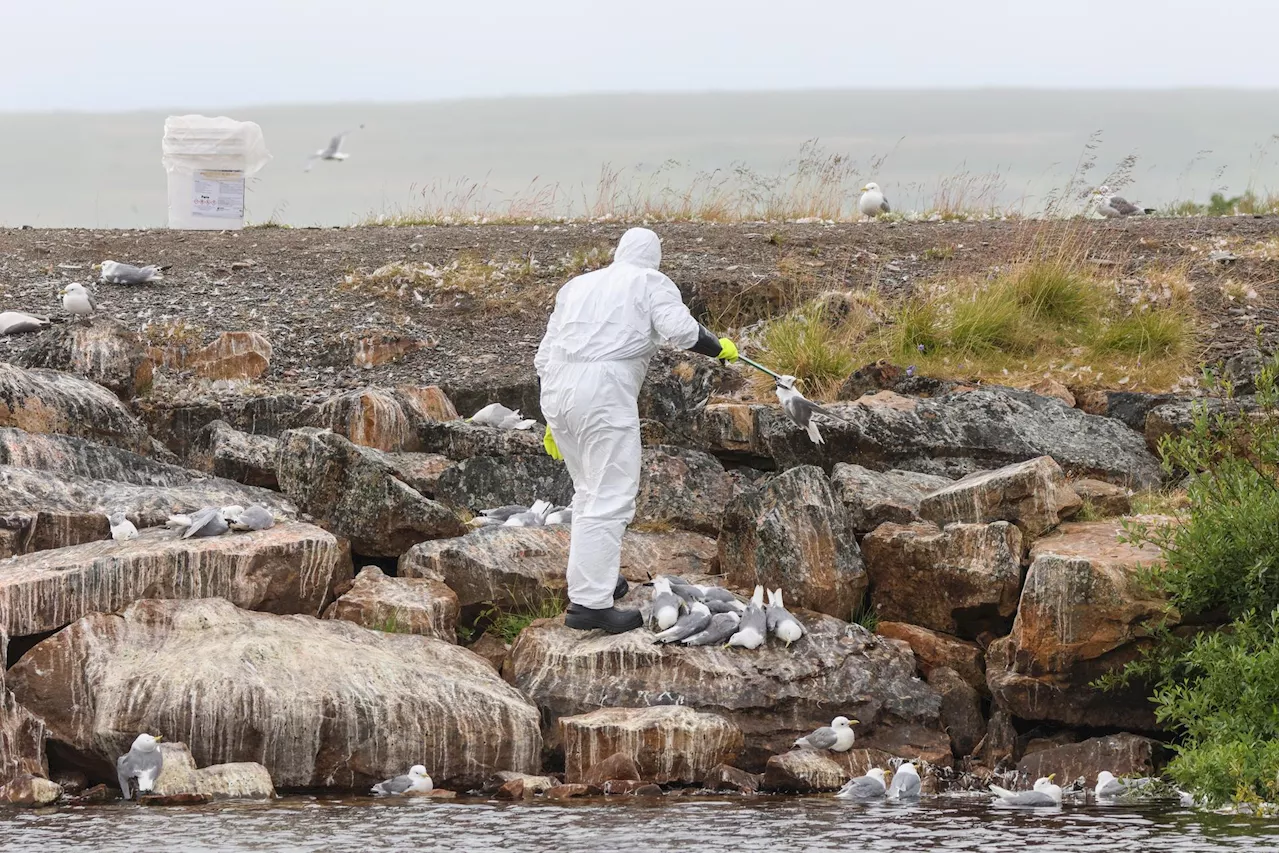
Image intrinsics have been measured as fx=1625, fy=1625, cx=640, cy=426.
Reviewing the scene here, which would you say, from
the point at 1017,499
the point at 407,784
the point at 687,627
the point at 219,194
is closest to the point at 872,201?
the point at 219,194

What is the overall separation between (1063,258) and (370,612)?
7.43m

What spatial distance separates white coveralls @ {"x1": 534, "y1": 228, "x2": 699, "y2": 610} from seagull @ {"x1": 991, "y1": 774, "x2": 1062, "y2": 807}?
231 centimetres

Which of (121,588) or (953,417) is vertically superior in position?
(953,417)

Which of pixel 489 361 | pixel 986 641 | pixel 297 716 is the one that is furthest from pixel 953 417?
pixel 297 716

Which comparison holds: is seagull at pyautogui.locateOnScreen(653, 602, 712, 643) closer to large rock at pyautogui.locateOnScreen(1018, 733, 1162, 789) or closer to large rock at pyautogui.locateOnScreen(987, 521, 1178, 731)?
large rock at pyautogui.locateOnScreen(987, 521, 1178, 731)

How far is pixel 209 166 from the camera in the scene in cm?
1631

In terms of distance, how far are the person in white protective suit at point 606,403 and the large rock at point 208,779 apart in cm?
194

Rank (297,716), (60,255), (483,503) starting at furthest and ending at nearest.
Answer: (60,255) → (483,503) → (297,716)

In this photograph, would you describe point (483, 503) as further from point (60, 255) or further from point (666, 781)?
point (60, 255)

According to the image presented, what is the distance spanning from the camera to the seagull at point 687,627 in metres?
8.38

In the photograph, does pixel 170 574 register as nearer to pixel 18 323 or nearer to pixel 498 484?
pixel 498 484

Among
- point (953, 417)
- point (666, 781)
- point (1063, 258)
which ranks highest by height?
point (1063, 258)

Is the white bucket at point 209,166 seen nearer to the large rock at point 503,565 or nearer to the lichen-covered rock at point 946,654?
the large rock at point 503,565

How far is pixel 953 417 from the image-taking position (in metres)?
10.7
